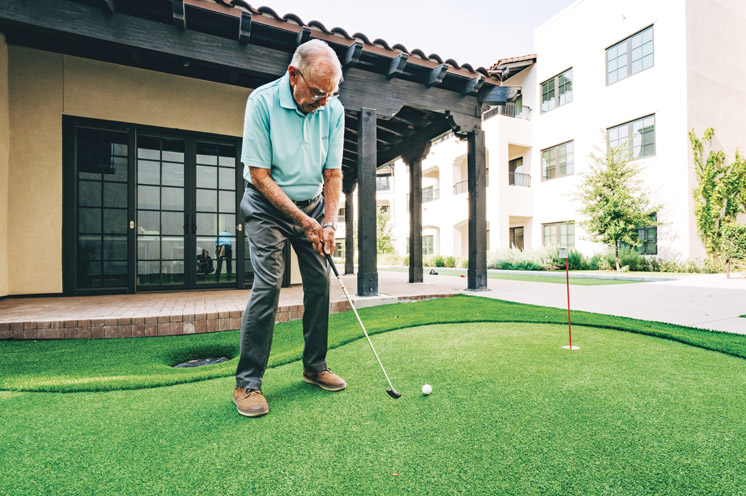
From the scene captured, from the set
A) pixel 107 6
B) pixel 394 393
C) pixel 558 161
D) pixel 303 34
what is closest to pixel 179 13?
pixel 107 6

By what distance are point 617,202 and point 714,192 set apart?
245 cm

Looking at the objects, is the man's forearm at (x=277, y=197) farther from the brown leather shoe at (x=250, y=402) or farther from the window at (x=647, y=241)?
the window at (x=647, y=241)

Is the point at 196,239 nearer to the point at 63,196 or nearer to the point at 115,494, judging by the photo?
the point at 63,196

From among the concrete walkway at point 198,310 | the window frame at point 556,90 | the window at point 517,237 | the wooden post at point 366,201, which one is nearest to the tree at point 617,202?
the window frame at point 556,90

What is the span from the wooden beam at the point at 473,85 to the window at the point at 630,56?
10.9m

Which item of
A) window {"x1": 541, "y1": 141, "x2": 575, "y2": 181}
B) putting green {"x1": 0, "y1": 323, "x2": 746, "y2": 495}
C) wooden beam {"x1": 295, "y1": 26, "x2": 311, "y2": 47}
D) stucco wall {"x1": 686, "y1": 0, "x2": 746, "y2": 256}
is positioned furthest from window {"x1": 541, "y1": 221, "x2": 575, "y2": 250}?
putting green {"x1": 0, "y1": 323, "x2": 746, "y2": 495}

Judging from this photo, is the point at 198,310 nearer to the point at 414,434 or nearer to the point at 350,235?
the point at 414,434

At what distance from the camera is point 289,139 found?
192cm

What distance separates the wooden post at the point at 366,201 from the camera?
5023mm

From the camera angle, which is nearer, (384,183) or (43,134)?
(43,134)

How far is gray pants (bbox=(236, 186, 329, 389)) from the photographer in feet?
6.05

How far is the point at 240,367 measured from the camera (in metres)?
1.84

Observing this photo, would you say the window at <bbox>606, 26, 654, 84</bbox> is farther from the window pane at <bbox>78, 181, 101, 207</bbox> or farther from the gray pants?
the window pane at <bbox>78, 181, 101, 207</bbox>

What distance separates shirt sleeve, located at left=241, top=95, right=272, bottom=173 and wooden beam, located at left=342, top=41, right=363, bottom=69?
302 centimetres
